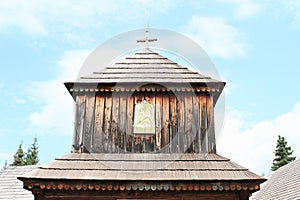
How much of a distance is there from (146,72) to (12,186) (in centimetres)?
941

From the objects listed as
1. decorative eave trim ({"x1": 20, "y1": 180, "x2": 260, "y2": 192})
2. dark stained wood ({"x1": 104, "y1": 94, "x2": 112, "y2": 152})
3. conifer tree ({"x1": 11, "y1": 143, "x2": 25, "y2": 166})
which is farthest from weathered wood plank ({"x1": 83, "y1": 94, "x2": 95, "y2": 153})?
conifer tree ({"x1": 11, "y1": 143, "x2": 25, "y2": 166})

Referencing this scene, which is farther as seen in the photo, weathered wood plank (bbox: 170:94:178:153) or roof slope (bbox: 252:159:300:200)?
roof slope (bbox: 252:159:300:200)

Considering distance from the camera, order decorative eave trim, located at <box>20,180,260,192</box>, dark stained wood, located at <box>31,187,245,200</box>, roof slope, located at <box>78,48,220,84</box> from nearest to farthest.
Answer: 1. decorative eave trim, located at <box>20,180,260,192</box>
2. dark stained wood, located at <box>31,187,245,200</box>
3. roof slope, located at <box>78,48,220,84</box>

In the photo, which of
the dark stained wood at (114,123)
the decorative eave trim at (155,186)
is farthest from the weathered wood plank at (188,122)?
the dark stained wood at (114,123)

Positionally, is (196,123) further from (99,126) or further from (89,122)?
(89,122)

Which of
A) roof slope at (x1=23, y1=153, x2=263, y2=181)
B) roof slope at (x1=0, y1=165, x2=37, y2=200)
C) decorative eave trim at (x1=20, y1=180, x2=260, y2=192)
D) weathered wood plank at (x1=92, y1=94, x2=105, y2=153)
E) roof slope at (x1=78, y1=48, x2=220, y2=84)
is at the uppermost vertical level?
roof slope at (x1=78, y1=48, x2=220, y2=84)

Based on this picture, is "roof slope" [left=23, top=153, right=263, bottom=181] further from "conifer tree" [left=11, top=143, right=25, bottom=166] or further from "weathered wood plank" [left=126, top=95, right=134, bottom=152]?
"conifer tree" [left=11, top=143, right=25, bottom=166]

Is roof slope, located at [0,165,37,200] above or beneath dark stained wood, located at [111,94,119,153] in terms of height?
beneath

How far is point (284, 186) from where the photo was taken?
1581cm

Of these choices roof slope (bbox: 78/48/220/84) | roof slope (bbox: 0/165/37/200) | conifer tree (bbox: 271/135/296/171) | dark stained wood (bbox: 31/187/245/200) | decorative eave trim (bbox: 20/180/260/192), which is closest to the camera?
decorative eave trim (bbox: 20/180/260/192)

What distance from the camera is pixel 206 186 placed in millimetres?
8391

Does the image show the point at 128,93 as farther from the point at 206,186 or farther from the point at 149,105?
the point at 206,186

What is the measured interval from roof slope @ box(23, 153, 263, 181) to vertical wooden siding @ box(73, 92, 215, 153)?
387 mm

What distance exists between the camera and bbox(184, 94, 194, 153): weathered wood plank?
996 cm
